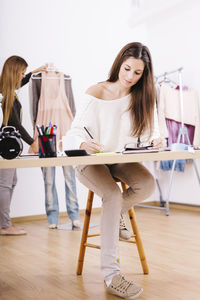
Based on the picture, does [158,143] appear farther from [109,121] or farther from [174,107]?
[174,107]

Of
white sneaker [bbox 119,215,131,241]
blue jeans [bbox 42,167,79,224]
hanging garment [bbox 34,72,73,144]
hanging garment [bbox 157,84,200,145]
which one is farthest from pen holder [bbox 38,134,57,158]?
hanging garment [bbox 157,84,200,145]

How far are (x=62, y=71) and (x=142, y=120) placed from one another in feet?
8.92

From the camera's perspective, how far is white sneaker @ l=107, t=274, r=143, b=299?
1.89 m

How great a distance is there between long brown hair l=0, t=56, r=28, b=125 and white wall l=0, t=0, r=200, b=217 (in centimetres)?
63

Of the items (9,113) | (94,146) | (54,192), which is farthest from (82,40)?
(94,146)

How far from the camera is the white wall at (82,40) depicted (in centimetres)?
455

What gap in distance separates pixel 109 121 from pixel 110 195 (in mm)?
448

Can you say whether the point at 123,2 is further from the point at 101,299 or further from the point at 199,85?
the point at 101,299

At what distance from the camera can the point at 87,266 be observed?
254 cm

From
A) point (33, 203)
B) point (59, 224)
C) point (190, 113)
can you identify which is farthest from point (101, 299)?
point (190, 113)

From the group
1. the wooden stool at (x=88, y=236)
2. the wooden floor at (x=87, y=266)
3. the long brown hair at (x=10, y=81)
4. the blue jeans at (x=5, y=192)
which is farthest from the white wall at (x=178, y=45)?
the wooden stool at (x=88, y=236)

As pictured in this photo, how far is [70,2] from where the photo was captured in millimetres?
4879

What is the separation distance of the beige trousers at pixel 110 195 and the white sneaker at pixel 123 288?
0.03 metres

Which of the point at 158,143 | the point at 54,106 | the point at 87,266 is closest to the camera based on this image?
the point at 158,143
